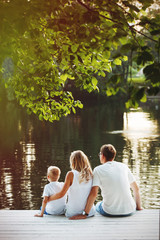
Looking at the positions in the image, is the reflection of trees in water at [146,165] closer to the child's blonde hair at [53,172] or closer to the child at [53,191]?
the child at [53,191]

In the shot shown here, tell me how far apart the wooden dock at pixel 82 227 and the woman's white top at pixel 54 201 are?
245 mm

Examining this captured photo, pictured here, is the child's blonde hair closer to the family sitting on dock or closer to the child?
the child

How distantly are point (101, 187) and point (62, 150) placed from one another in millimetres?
18629

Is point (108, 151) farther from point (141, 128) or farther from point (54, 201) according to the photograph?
point (141, 128)

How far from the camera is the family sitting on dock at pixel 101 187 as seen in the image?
5.42 meters

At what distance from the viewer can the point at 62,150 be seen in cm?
2411

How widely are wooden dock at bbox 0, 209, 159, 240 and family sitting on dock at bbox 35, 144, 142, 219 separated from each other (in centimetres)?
11

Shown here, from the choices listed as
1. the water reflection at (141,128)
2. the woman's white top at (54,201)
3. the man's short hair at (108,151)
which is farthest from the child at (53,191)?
the water reflection at (141,128)

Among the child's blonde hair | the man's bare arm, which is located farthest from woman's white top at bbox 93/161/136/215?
the child's blonde hair

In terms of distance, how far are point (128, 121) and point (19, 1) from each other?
35932 mm

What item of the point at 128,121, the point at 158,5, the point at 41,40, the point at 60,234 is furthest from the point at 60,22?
the point at 158,5

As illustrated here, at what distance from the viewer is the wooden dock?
4.42m

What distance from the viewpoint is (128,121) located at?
39.7m

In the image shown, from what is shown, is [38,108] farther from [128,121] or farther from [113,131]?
[128,121]
